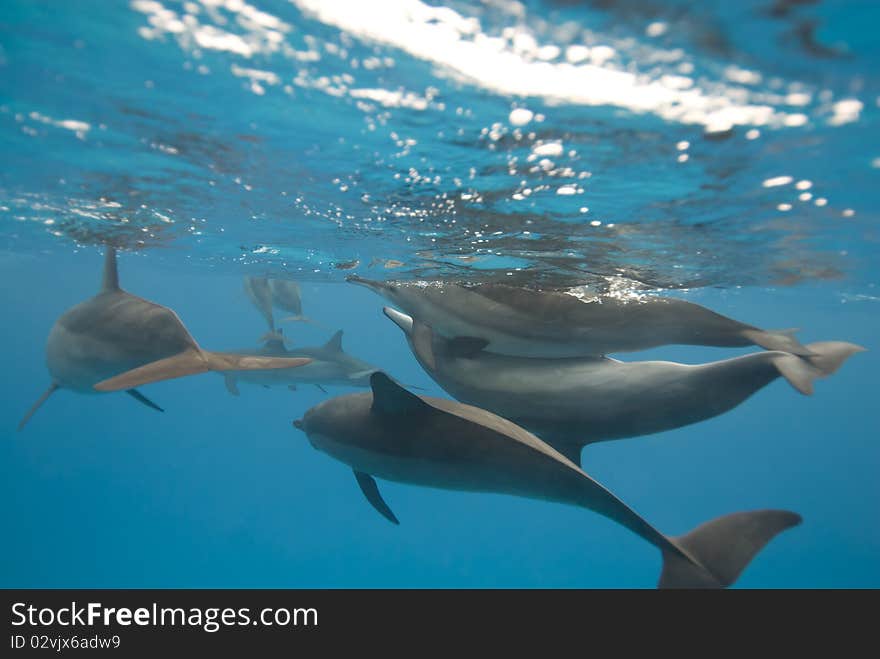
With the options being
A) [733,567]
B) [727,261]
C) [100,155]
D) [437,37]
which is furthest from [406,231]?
[733,567]

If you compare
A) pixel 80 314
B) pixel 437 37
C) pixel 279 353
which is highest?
pixel 437 37

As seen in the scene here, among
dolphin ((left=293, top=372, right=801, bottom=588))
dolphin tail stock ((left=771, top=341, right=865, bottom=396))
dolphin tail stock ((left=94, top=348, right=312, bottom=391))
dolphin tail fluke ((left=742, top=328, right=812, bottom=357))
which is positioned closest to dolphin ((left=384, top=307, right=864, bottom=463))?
dolphin tail stock ((left=771, top=341, right=865, bottom=396))

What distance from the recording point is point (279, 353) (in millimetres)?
14719

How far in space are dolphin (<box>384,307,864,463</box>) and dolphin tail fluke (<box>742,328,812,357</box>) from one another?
0.48ft

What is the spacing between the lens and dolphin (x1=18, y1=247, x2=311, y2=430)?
5.80 metres

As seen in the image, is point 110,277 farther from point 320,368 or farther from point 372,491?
point 320,368

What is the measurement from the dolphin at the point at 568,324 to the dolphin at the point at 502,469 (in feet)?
7.00

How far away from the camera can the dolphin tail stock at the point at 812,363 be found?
539cm

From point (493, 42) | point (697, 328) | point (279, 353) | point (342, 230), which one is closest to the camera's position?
point (493, 42)

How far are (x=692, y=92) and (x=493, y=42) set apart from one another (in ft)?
6.46

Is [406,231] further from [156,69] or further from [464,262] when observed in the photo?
[156,69]

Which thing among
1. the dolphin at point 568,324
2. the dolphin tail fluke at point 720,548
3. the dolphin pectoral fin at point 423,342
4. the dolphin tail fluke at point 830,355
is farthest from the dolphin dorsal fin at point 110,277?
the dolphin tail fluke at point 830,355

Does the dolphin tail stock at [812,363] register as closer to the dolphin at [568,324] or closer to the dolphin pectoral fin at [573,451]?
the dolphin at [568,324]

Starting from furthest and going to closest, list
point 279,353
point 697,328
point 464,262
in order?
point 279,353 → point 464,262 → point 697,328
